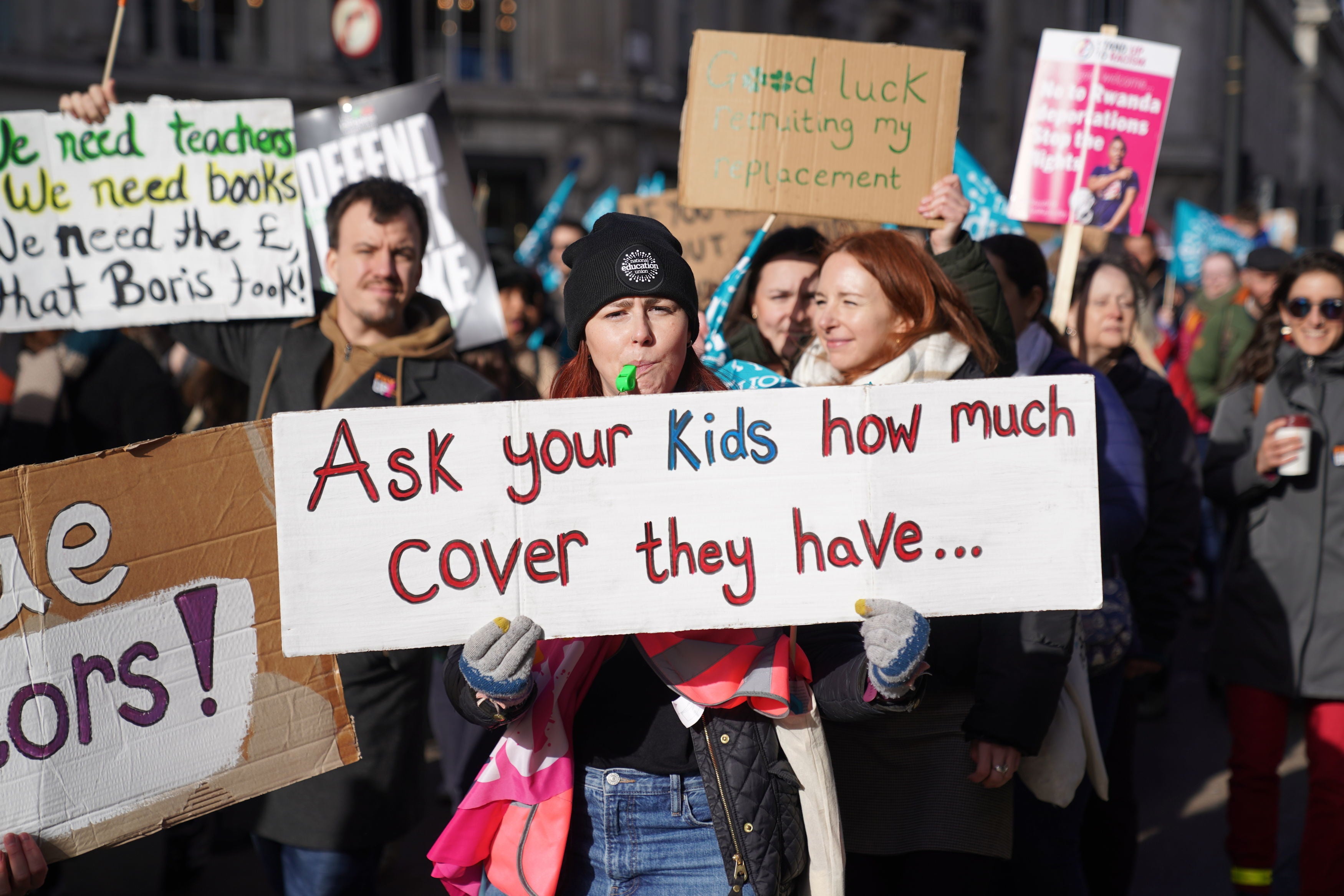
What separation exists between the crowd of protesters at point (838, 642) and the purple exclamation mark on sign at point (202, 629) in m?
0.35

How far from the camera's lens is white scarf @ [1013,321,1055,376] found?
3301 mm

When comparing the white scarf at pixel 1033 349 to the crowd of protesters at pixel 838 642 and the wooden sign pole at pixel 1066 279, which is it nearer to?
the crowd of protesters at pixel 838 642

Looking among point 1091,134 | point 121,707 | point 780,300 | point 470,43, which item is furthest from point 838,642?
point 470,43

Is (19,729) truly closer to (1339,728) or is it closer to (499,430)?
(499,430)

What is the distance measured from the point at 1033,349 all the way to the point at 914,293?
2.91 ft

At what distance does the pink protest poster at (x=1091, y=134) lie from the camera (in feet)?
13.6

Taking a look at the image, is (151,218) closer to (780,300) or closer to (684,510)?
(780,300)

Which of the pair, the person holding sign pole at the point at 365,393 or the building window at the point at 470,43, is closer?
the person holding sign pole at the point at 365,393

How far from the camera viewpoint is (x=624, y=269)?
202 cm

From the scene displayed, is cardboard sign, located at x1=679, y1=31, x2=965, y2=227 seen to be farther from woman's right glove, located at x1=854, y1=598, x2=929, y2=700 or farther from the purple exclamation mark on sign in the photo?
the purple exclamation mark on sign

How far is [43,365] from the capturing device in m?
3.94

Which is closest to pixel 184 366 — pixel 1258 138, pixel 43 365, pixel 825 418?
pixel 43 365

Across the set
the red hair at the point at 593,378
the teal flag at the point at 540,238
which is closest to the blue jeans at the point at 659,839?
the red hair at the point at 593,378

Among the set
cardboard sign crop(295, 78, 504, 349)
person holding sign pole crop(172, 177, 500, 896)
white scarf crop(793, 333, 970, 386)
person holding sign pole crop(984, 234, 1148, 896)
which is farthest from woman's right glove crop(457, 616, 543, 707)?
cardboard sign crop(295, 78, 504, 349)
